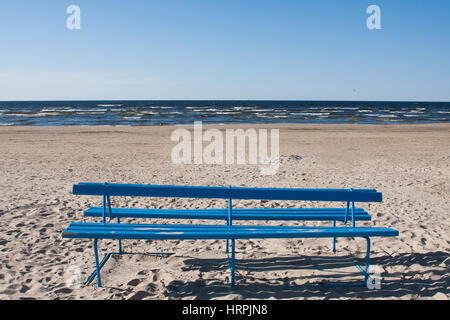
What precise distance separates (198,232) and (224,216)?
2.57 ft

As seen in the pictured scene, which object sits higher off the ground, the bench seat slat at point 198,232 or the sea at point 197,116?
the sea at point 197,116

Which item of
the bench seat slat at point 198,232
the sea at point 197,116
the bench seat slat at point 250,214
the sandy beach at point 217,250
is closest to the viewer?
the bench seat slat at point 198,232

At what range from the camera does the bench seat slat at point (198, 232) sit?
2947 mm

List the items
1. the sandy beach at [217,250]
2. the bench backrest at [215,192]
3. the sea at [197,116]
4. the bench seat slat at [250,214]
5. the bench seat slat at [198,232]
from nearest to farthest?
1. the bench seat slat at [198,232]
2. the sandy beach at [217,250]
3. the bench backrest at [215,192]
4. the bench seat slat at [250,214]
5. the sea at [197,116]

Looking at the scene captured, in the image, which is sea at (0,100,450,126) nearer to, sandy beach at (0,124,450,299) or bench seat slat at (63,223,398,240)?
sandy beach at (0,124,450,299)

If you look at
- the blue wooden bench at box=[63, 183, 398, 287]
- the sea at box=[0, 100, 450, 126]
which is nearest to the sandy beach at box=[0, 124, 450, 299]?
Answer: the blue wooden bench at box=[63, 183, 398, 287]

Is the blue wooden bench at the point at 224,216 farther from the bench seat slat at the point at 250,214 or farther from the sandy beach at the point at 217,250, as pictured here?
the sandy beach at the point at 217,250

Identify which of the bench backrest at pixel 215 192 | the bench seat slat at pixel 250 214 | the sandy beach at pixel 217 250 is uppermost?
the bench backrest at pixel 215 192

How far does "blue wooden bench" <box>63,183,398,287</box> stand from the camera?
2.99 meters

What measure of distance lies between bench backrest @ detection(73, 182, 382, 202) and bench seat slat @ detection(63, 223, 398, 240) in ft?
1.04

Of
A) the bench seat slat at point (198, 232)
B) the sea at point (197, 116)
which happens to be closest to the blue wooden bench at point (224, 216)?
A: the bench seat slat at point (198, 232)
